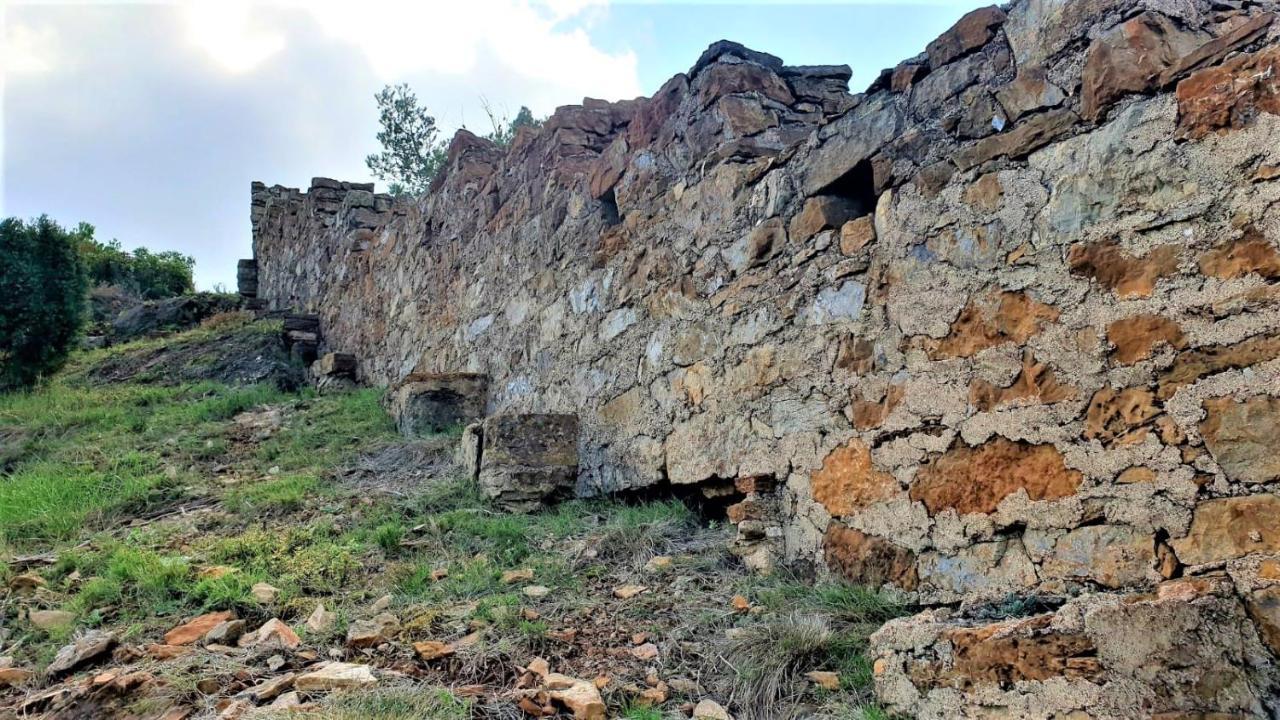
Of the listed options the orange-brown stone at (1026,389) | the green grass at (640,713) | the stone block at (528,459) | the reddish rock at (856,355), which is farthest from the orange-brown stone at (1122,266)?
the stone block at (528,459)

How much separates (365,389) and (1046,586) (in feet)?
19.1

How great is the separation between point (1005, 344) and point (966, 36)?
931 millimetres

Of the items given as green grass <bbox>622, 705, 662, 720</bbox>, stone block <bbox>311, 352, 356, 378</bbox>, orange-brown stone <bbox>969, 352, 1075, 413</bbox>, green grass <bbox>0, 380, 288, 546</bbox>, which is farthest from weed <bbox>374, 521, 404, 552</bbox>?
stone block <bbox>311, 352, 356, 378</bbox>

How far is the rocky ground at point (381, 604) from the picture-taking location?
1.92m

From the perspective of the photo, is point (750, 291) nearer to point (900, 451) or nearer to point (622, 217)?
point (900, 451)

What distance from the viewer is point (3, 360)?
689cm

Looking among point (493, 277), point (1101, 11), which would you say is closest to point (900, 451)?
point (1101, 11)

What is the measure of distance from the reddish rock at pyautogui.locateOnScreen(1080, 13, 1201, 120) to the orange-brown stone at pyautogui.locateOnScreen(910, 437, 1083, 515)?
2.70 ft

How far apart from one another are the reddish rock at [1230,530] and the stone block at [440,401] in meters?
3.95

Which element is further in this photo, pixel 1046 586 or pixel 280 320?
pixel 280 320

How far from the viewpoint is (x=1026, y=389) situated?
1943 millimetres

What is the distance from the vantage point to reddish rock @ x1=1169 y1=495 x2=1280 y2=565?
1494 millimetres

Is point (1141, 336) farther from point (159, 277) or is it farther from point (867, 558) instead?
point (159, 277)

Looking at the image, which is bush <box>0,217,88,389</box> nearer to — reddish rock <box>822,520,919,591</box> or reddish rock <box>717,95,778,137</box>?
reddish rock <box>717,95,778,137</box>
